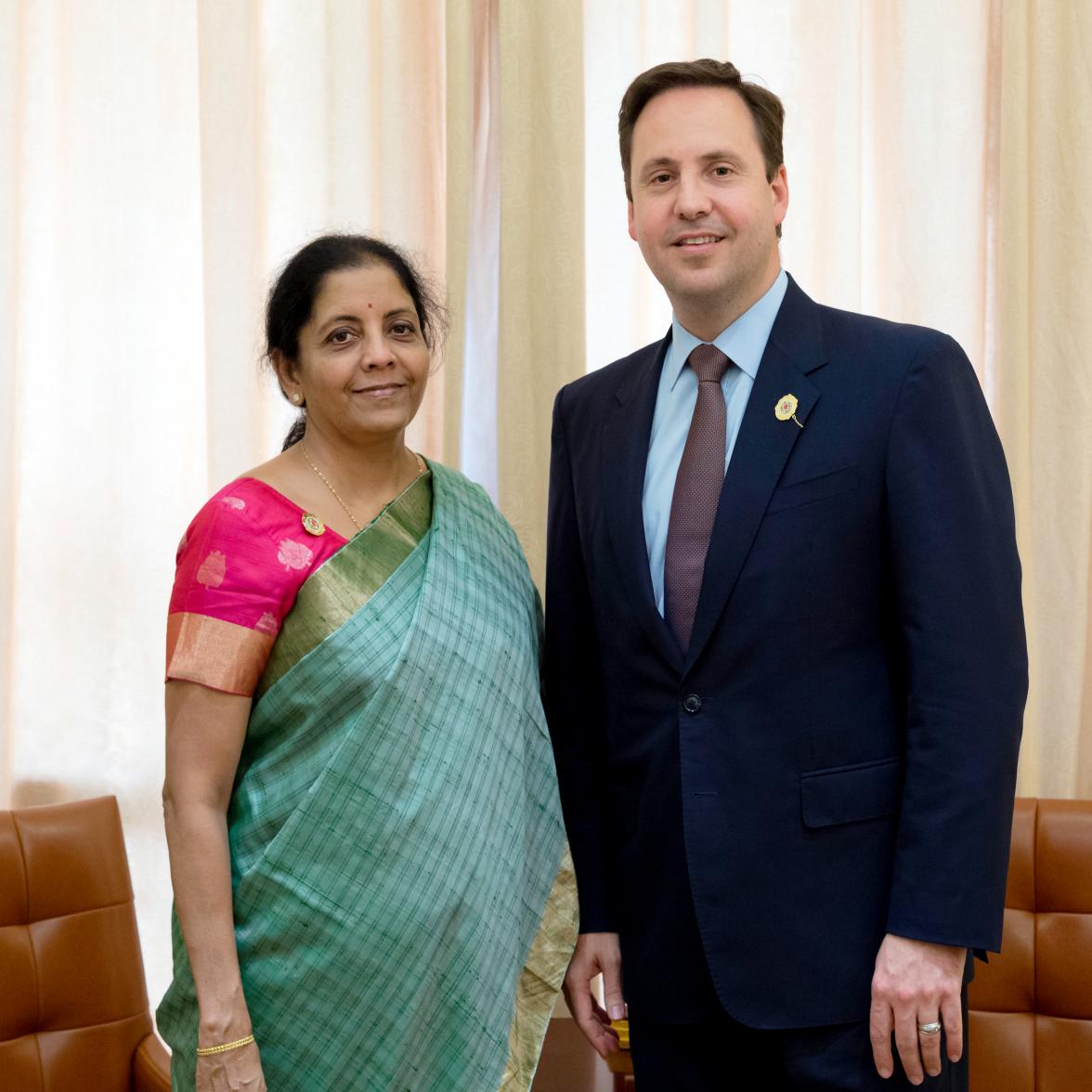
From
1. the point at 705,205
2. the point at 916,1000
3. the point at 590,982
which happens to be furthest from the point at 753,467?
the point at 590,982

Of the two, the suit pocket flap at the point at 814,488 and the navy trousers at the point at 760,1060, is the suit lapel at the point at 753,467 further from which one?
the navy trousers at the point at 760,1060

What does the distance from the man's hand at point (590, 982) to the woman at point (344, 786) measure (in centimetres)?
4

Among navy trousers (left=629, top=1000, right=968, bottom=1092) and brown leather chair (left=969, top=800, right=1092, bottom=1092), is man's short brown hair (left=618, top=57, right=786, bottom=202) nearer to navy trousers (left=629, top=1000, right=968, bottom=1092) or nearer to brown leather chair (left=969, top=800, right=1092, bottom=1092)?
navy trousers (left=629, top=1000, right=968, bottom=1092)

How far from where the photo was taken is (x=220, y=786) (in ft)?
4.83

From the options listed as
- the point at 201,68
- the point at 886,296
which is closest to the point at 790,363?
the point at 886,296

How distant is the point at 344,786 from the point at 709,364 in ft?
2.17

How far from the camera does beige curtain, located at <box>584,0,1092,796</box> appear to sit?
2.24m

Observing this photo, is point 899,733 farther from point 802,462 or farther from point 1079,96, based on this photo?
point 1079,96

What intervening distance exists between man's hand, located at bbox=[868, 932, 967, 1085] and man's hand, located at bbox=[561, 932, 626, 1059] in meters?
0.36

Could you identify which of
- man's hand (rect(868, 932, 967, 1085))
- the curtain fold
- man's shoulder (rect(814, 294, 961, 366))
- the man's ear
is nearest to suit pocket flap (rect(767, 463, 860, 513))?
man's shoulder (rect(814, 294, 961, 366))

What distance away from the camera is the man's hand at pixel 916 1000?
1322 millimetres

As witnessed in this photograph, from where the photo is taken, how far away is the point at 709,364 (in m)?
1.51

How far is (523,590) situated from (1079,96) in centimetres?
139

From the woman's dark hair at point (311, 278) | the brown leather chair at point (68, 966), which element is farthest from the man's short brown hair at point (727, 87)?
the brown leather chair at point (68, 966)
